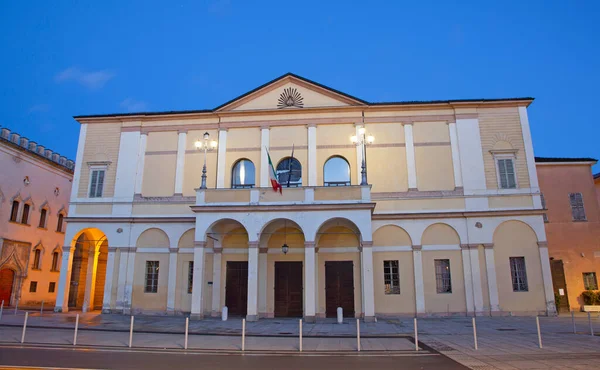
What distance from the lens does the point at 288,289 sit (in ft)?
76.7

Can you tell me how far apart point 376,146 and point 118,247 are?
669 inches

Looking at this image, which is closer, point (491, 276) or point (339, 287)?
point (491, 276)

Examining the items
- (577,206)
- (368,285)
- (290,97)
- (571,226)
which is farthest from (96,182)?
(577,206)

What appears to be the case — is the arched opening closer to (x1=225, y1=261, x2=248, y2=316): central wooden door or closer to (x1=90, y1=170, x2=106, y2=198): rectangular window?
(x1=90, y1=170, x2=106, y2=198): rectangular window

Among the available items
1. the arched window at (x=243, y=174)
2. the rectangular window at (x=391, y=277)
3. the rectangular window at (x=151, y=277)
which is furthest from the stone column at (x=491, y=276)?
the rectangular window at (x=151, y=277)

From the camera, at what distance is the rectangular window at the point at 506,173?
934 inches

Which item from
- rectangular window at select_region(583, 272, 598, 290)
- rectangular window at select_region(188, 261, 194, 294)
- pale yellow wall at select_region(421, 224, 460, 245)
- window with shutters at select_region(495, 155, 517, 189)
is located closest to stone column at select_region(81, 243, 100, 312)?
rectangular window at select_region(188, 261, 194, 294)

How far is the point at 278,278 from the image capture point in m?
23.6

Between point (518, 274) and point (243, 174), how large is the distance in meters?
16.9

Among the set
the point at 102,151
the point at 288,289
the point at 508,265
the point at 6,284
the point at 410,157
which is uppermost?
the point at 102,151

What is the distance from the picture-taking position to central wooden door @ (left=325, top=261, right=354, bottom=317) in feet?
75.0

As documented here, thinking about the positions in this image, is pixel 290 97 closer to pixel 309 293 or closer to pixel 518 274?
pixel 309 293

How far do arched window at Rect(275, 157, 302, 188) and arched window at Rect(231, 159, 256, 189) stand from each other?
1.69 metres

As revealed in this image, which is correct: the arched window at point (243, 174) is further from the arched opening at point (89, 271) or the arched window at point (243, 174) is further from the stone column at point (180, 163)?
the arched opening at point (89, 271)
